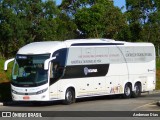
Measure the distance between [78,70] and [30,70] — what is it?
2.90m

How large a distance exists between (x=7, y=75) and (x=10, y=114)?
22.2m

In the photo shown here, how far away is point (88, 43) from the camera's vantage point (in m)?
28.2

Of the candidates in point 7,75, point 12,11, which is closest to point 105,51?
point 7,75

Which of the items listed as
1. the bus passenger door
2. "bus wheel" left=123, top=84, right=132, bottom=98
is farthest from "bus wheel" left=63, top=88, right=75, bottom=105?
"bus wheel" left=123, top=84, right=132, bottom=98

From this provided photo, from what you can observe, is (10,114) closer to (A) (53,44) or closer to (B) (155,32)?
(A) (53,44)

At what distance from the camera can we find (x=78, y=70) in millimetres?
27188

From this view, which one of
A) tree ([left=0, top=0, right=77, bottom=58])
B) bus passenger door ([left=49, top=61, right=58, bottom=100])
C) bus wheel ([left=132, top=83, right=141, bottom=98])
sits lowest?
bus wheel ([left=132, top=83, right=141, bottom=98])

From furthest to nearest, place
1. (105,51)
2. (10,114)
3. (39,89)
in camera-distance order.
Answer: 1. (105,51)
2. (39,89)
3. (10,114)

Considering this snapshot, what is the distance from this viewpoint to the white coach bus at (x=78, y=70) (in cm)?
2525

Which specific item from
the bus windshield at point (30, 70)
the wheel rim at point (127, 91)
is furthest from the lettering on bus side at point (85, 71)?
the wheel rim at point (127, 91)

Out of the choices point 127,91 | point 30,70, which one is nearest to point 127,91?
point 127,91

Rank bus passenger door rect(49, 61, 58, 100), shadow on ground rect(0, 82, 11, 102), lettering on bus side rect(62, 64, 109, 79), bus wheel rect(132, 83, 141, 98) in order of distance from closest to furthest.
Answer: bus passenger door rect(49, 61, 58, 100)
lettering on bus side rect(62, 64, 109, 79)
shadow on ground rect(0, 82, 11, 102)
bus wheel rect(132, 83, 141, 98)

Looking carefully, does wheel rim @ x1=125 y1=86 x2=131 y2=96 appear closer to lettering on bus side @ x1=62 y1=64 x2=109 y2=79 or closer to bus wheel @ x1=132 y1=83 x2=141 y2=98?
bus wheel @ x1=132 y1=83 x2=141 y2=98

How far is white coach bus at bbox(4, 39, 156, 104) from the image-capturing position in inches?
994
